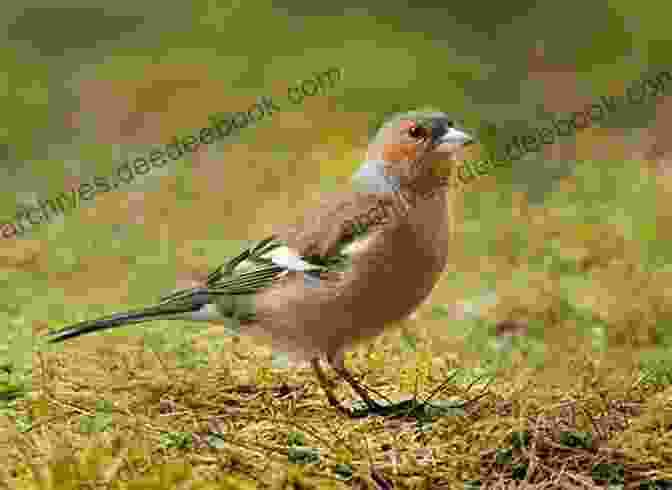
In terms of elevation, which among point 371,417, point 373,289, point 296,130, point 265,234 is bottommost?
point 265,234

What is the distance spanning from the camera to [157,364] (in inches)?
168

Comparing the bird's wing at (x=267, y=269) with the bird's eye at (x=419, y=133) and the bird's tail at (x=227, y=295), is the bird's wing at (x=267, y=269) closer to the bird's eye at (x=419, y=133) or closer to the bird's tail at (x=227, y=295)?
the bird's tail at (x=227, y=295)

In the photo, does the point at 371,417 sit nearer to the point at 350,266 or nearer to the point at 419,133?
the point at 350,266

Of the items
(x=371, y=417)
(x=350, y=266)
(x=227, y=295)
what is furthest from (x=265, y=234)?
(x=371, y=417)

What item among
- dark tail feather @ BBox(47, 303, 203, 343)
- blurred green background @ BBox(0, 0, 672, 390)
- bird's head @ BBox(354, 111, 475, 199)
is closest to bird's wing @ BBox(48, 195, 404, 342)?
dark tail feather @ BBox(47, 303, 203, 343)

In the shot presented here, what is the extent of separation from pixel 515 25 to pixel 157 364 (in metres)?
8.32

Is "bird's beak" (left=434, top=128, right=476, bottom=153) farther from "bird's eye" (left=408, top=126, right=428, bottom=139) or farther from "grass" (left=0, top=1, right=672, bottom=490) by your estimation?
Answer: "grass" (left=0, top=1, right=672, bottom=490)

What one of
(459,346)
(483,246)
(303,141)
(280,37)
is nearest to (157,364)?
(459,346)

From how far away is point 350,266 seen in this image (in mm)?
3838

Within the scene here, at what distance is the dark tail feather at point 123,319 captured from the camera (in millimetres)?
3986

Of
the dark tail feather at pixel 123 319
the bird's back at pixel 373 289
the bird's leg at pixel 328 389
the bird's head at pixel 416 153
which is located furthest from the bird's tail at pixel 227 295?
the bird's head at pixel 416 153

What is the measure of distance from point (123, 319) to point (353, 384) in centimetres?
94

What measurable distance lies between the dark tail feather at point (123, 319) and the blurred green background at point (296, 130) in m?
0.40

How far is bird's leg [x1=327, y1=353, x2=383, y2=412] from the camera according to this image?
3736mm
